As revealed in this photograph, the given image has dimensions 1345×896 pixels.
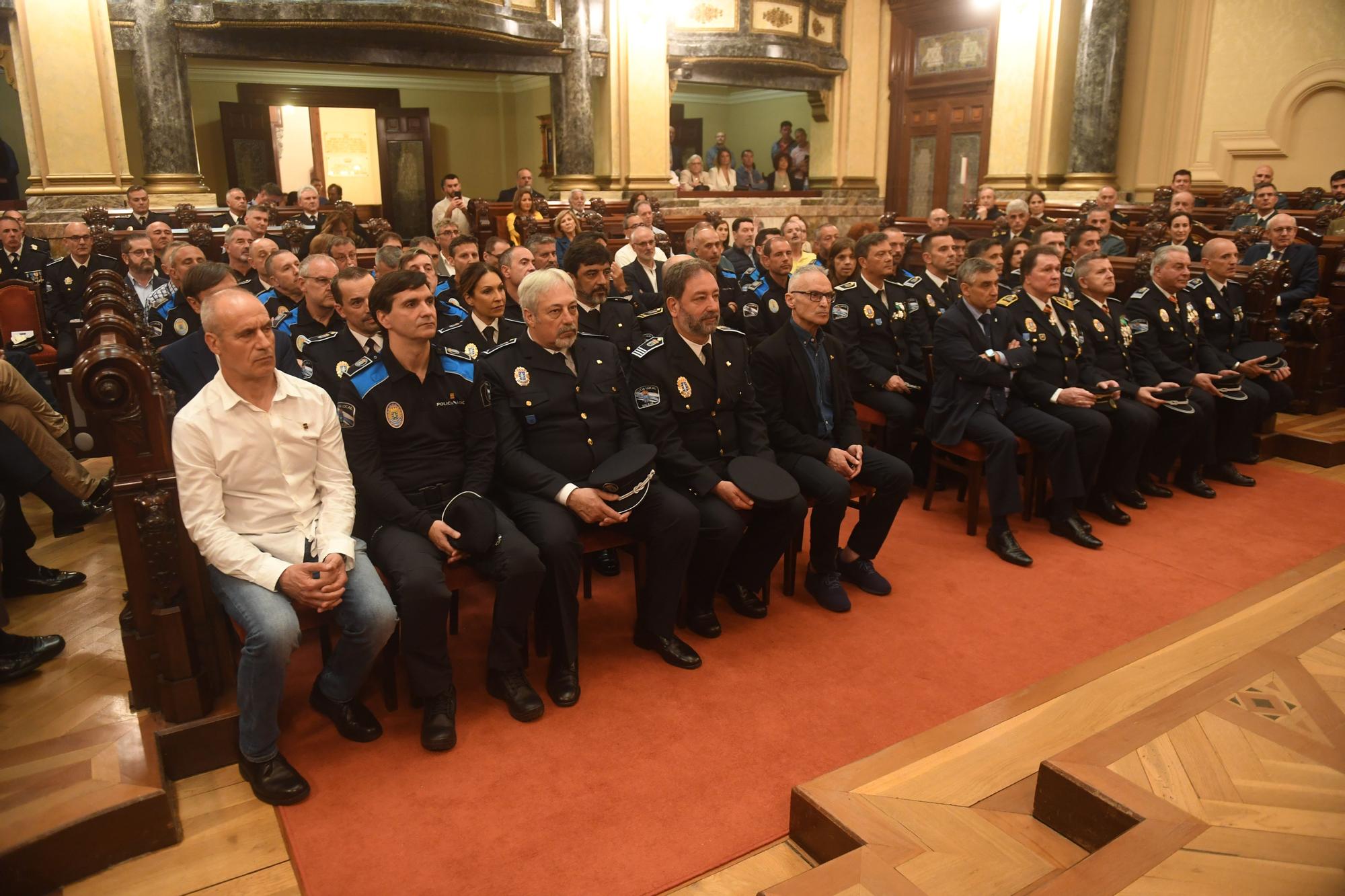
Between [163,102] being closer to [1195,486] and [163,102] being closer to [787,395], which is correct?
[787,395]

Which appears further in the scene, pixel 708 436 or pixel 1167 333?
pixel 1167 333

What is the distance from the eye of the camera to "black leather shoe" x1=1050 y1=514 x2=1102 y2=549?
3896 mm

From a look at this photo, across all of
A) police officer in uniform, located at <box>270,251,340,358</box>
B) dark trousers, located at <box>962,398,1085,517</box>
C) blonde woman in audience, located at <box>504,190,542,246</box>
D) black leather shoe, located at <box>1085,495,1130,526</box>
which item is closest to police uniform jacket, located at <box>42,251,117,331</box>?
police officer in uniform, located at <box>270,251,340,358</box>

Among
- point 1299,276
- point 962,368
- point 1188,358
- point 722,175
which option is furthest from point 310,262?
point 722,175

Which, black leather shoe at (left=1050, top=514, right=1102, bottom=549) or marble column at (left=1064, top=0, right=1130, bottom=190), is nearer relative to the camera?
black leather shoe at (left=1050, top=514, right=1102, bottom=549)

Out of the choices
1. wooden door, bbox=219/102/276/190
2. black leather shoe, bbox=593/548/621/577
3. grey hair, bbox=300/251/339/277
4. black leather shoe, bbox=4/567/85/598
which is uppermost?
wooden door, bbox=219/102/276/190

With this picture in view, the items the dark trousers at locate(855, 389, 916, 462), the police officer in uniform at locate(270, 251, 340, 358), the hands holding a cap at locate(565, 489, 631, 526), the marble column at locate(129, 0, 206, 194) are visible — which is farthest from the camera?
the marble column at locate(129, 0, 206, 194)

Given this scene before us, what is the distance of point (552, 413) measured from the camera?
9.73 feet

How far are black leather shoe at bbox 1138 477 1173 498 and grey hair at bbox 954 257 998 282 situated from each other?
4.61 ft

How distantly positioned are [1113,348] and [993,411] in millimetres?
863

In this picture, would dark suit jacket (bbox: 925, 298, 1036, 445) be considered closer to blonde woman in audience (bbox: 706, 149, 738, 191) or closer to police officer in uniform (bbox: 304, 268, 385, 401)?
police officer in uniform (bbox: 304, 268, 385, 401)

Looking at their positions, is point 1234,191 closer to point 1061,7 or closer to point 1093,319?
point 1061,7

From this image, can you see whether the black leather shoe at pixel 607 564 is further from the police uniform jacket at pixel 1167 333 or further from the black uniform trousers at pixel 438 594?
the police uniform jacket at pixel 1167 333

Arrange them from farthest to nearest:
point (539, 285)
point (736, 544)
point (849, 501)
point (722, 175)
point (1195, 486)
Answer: point (722, 175) → point (1195, 486) → point (849, 501) → point (736, 544) → point (539, 285)
